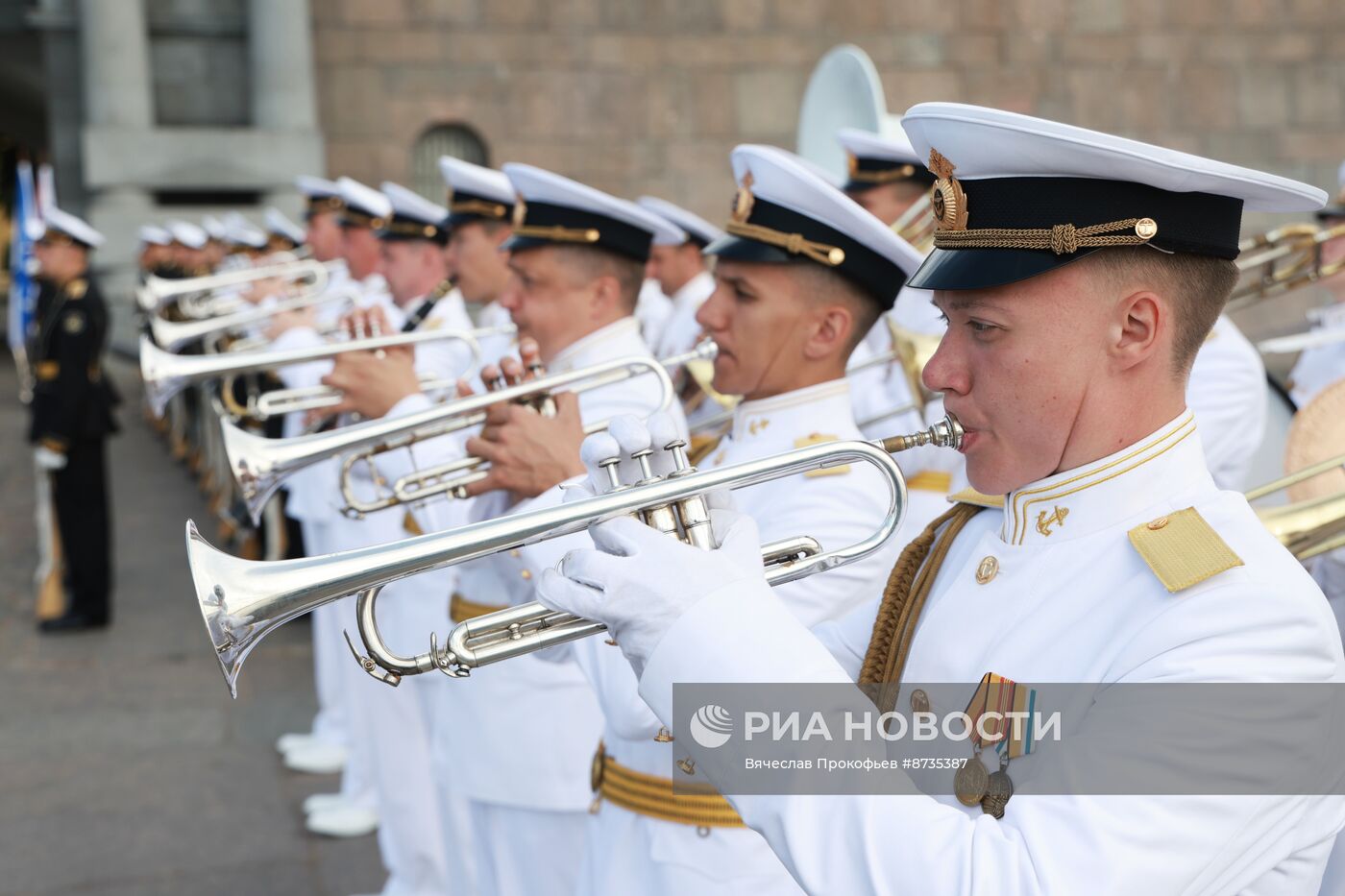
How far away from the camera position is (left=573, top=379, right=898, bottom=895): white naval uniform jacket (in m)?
2.23

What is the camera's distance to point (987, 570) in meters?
1.64

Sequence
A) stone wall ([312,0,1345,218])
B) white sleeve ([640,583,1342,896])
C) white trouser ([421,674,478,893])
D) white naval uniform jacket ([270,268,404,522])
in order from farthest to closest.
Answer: stone wall ([312,0,1345,218]) → white naval uniform jacket ([270,268,404,522]) → white trouser ([421,674,478,893]) → white sleeve ([640,583,1342,896])

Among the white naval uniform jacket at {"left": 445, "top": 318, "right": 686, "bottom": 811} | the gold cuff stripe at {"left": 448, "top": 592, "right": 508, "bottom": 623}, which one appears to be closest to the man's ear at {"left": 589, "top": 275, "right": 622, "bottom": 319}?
the white naval uniform jacket at {"left": 445, "top": 318, "right": 686, "bottom": 811}

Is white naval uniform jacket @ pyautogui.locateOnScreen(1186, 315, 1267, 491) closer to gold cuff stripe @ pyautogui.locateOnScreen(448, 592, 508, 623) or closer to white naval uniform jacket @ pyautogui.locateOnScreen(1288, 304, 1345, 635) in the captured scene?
white naval uniform jacket @ pyautogui.locateOnScreen(1288, 304, 1345, 635)

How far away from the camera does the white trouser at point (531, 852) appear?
10.6 feet

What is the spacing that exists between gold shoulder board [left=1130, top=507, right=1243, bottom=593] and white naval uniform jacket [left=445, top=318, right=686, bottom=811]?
183 cm

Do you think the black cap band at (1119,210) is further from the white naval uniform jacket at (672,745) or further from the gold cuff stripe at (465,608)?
the gold cuff stripe at (465,608)

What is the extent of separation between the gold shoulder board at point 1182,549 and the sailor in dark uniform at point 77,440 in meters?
7.28

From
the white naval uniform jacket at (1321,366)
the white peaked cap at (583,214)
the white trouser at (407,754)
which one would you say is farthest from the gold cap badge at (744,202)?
the white trouser at (407,754)

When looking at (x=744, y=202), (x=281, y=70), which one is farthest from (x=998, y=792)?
(x=281, y=70)

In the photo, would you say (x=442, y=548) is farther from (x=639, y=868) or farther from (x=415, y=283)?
(x=415, y=283)

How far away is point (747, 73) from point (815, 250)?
15.1 metres

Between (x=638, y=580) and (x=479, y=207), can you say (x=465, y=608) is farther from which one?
(x=638, y=580)

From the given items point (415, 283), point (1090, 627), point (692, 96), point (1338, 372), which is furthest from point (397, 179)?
point (1090, 627)
